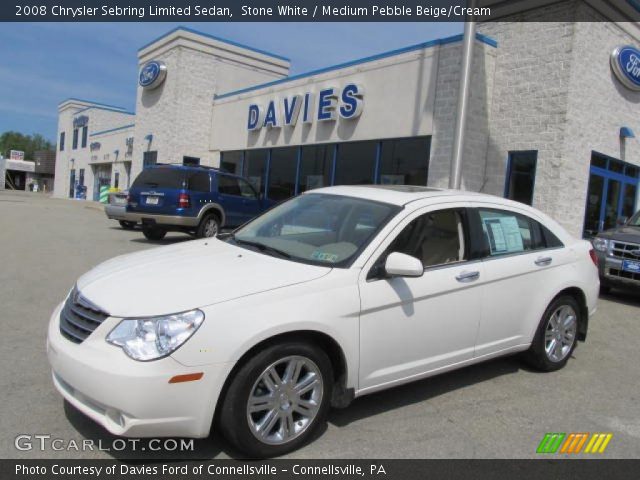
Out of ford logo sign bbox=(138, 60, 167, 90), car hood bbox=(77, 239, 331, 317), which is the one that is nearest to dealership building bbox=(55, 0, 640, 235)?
ford logo sign bbox=(138, 60, 167, 90)

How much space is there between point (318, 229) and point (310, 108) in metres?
13.4

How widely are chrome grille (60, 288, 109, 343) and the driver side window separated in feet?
6.21

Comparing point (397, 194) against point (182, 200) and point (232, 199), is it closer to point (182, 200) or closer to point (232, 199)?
point (182, 200)

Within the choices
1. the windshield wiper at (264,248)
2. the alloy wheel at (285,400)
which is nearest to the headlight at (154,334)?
the alloy wheel at (285,400)

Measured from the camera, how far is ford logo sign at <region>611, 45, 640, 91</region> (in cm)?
1329

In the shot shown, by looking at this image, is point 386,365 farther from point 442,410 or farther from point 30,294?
point 30,294

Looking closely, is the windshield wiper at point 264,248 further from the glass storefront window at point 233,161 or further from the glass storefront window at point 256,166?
the glass storefront window at point 233,161

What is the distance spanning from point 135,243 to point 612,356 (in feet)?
32.3

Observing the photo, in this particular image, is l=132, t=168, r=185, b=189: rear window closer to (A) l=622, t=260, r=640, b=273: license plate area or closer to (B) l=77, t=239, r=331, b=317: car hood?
(B) l=77, t=239, r=331, b=317: car hood

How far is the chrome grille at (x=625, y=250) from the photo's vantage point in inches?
330

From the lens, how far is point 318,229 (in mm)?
4164

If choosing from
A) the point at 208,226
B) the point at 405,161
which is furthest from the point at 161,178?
the point at 405,161

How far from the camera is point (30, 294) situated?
661cm

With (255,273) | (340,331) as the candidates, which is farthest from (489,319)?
(255,273)
